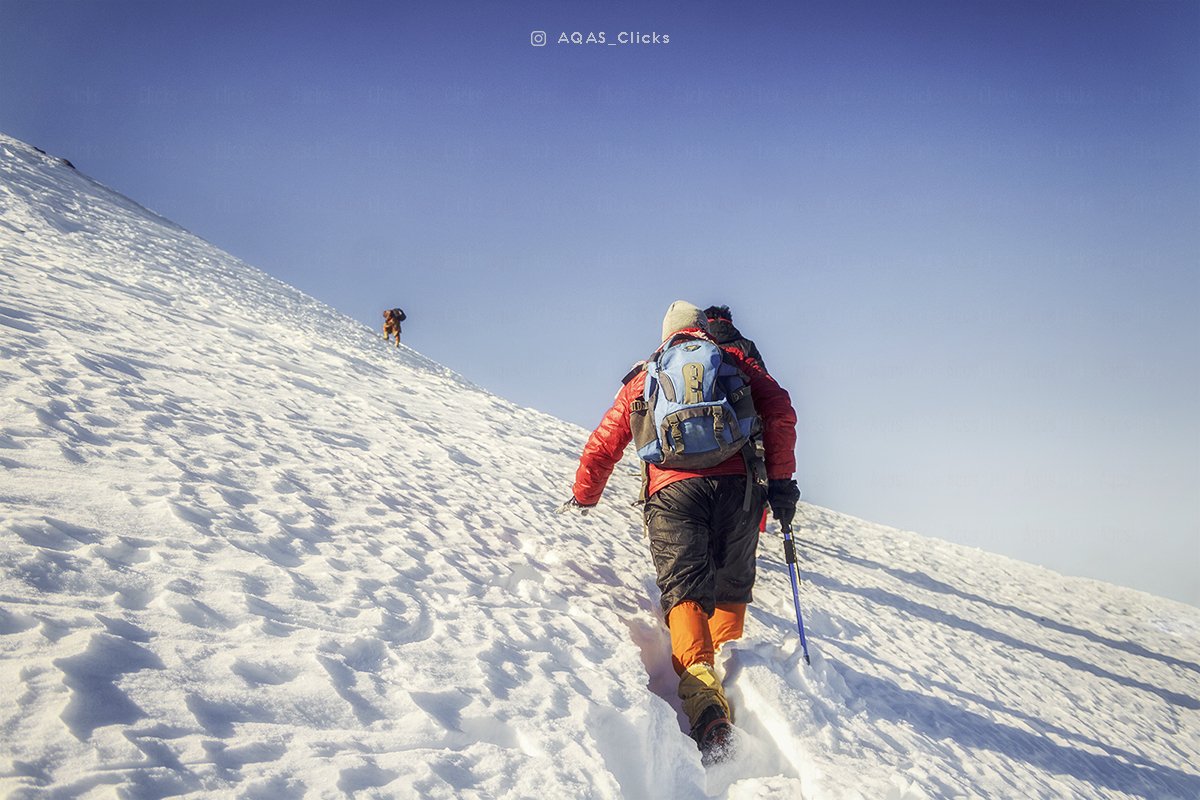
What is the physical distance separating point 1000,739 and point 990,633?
3.69 metres

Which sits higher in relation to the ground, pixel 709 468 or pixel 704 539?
pixel 709 468

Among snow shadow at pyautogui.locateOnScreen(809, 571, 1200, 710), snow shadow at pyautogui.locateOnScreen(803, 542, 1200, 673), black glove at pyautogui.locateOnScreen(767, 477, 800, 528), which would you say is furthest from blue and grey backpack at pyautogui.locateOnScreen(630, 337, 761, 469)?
snow shadow at pyautogui.locateOnScreen(803, 542, 1200, 673)

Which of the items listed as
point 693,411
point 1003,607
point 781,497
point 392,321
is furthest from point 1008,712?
point 392,321

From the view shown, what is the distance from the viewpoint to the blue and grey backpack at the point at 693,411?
3.22 meters

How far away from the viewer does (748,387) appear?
3432mm

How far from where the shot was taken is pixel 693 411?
3.22 metres

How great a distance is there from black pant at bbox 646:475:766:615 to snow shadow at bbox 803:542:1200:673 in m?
5.41

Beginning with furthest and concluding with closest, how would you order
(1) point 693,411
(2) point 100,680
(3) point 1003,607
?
(3) point 1003,607
(1) point 693,411
(2) point 100,680

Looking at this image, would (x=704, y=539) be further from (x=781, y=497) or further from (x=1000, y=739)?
(x=1000, y=739)

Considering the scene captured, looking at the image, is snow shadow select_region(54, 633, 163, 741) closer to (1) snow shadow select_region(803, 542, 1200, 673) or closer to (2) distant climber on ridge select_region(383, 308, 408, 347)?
(1) snow shadow select_region(803, 542, 1200, 673)

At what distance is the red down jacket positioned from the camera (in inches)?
137

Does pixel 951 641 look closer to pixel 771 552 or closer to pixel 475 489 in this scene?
pixel 771 552

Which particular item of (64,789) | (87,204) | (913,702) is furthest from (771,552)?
(87,204)

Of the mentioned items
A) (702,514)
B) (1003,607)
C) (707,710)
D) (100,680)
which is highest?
(702,514)
